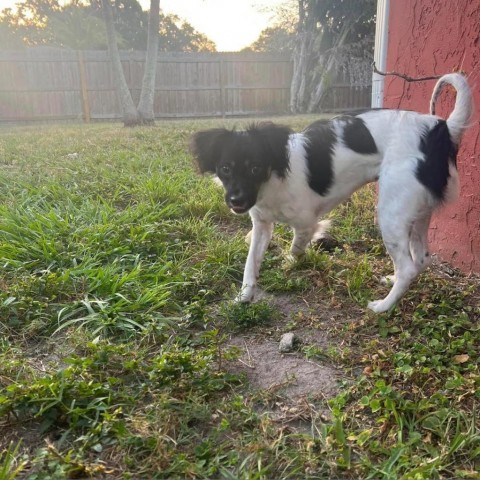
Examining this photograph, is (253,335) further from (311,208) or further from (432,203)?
(432,203)

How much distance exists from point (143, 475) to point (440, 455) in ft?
3.28

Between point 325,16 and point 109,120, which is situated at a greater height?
point 325,16

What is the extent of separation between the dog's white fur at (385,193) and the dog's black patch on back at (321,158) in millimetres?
33

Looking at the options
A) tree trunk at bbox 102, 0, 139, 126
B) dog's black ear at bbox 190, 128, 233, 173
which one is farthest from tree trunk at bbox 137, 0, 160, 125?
dog's black ear at bbox 190, 128, 233, 173

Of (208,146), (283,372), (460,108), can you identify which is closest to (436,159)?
(460,108)

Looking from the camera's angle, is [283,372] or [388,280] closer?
[283,372]

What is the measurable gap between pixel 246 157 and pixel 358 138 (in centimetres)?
70

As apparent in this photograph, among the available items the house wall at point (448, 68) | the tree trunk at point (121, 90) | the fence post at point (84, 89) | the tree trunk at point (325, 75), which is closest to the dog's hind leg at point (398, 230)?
the house wall at point (448, 68)

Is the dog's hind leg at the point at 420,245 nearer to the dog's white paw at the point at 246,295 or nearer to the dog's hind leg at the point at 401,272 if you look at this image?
the dog's hind leg at the point at 401,272

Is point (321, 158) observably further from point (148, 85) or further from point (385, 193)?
point (148, 85)

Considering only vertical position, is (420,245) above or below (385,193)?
below

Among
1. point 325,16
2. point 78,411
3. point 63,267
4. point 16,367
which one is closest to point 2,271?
point 63,267

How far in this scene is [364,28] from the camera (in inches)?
634

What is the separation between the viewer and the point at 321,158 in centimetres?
290
